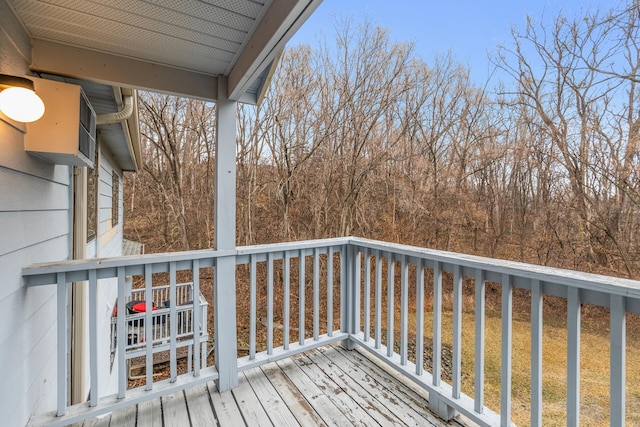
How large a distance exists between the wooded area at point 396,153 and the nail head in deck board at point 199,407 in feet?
19.3

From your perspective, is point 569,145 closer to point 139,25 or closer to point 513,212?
point 513,212

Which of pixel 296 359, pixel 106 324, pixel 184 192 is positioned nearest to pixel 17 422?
pixel 296 359

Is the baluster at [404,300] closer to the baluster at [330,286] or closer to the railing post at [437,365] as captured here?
the railing post at [437,365]

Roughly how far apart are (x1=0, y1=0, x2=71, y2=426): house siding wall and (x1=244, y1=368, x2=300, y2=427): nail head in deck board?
1247 millimetres

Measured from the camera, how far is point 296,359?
8.65 ft

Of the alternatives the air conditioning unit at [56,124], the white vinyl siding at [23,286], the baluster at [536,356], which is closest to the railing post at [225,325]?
the white vinyl siding at [23,286]

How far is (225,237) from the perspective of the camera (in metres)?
2.24

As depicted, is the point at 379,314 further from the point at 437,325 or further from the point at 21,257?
the point at 21,257

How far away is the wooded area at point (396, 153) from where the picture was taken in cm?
678

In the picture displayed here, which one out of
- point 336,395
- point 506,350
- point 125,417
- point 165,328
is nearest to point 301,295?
point 336,395

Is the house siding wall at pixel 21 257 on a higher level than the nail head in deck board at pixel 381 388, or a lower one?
higher

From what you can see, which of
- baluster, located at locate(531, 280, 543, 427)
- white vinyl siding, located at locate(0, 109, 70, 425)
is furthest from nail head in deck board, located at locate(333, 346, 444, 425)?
white vinyl siding, located at locate(0, 109, 70, 425)

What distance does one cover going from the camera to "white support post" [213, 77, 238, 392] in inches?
86.6

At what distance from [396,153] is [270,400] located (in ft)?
23.4
